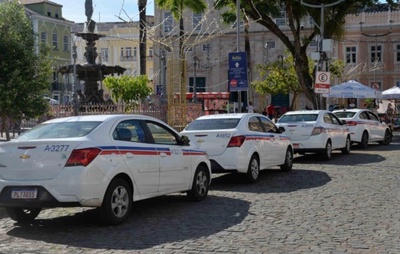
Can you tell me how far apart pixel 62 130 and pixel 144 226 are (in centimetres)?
178

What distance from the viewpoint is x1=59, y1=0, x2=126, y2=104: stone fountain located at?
31.7 metres

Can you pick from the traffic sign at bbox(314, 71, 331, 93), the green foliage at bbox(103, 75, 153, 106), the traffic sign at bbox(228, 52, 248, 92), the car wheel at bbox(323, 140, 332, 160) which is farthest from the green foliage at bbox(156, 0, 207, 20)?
the car wheel at bbox(323, 140, 332, 160)

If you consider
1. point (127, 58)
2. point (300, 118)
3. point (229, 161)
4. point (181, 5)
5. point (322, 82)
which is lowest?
point (229, 161)

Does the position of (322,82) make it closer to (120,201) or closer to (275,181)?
(275,181)

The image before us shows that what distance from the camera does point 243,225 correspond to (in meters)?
8.92

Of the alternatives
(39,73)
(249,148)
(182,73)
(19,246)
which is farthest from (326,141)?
(19,246)

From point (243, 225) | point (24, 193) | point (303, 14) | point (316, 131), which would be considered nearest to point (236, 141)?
point (243, 225)

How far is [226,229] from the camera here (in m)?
8.65

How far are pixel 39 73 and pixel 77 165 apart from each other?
759cm

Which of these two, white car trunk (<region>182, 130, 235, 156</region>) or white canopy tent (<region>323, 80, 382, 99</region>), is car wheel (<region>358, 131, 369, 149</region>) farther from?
white car trunk (<region>182, 130, 235, 156</region>)

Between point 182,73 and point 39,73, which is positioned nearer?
point 39,73

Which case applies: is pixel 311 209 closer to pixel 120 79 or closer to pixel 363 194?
pixel 363 194

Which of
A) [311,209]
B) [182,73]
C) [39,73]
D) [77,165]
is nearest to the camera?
[77,165]

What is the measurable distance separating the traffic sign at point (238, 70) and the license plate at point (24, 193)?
49.5ft
